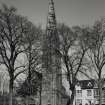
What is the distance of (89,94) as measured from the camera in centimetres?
2525

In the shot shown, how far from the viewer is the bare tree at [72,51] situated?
9.61 meters

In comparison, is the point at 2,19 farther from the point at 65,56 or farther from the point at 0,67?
the point at 65,56

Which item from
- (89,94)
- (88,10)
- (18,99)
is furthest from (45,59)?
(89,94)

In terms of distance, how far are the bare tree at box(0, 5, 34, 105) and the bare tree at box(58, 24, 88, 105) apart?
1.74m

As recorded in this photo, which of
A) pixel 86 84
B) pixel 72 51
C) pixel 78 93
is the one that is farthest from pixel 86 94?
pixel 72 51

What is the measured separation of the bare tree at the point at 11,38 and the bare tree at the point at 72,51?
5.71 feet

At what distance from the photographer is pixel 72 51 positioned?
10.0 metres

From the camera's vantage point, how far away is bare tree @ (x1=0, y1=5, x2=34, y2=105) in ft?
28.3

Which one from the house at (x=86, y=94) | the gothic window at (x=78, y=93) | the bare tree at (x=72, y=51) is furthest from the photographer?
the gothic window at (x=78, y=93)

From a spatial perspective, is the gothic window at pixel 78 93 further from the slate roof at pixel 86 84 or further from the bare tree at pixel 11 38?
the bare tree at pixel 11 38

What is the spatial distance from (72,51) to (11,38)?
266 cm

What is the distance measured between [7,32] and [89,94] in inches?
712

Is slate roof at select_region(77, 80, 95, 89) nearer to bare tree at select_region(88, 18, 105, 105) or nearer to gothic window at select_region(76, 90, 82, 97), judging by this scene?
gothic window at select_region(76, 90, 82, 97)

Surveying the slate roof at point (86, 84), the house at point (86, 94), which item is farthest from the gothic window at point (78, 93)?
the slate roof at point (86, 84)
